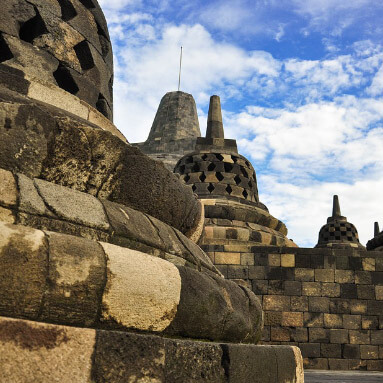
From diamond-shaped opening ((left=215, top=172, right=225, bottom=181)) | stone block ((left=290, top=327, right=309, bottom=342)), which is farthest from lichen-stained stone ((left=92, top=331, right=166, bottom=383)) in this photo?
diamond-shaped opening ((left=215, top=172, right=225, bottom=181))

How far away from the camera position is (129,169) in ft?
8.34

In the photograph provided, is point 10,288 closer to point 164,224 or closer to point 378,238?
point 164,224

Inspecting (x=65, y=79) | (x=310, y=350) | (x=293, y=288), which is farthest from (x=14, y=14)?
(x=310, y=350)

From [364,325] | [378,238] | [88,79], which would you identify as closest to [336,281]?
[364,325]

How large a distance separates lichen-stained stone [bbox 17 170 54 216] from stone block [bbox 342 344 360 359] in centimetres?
627

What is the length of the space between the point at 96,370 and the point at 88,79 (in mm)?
2353

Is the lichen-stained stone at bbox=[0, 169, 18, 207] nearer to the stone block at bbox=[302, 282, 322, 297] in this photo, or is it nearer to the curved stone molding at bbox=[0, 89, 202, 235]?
the curved stone molding at bbox=[0, 89, 202, 235]

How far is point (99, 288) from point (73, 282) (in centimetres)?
10

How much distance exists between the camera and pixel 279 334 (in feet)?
23.8

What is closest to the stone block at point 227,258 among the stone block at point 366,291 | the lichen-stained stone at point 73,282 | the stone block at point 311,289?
the stone block at point 311,289

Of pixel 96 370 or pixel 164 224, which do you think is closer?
pixel 96 370

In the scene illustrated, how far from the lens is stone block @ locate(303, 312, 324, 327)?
24.0ft

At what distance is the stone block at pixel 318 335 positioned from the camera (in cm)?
724

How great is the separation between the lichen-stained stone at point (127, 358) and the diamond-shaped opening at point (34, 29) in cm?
223
